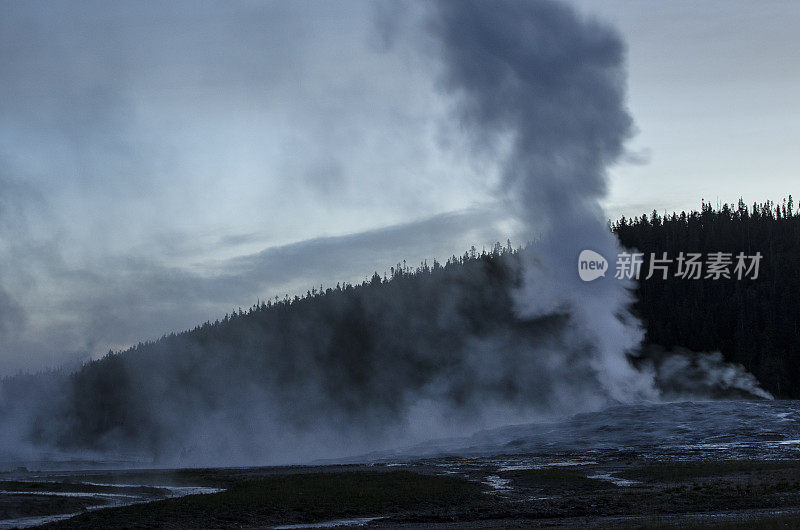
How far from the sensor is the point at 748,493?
3762 centimetres

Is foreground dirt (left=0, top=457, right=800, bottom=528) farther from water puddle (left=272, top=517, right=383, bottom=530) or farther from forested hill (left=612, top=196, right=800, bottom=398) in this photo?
forested hill (left=612, top=196, right=800, bottom=398)

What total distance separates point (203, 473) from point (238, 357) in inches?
4573

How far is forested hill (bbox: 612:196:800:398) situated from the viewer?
127 metres

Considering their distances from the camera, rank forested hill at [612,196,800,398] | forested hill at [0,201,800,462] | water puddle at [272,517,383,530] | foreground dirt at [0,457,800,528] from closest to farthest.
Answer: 1. foreground dirt at [0,457,800,528]
2. water puddle at [272,517,383,530]
3. forested hill at [0,201,800,462]
4. forested hill at [612,196,800,398]

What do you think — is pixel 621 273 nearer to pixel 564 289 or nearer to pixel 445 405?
pixel 564 289

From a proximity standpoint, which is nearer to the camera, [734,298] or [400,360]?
[734,298]

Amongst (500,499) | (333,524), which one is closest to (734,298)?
(500,499)

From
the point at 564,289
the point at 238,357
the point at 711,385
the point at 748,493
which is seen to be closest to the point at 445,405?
the point at 564,289

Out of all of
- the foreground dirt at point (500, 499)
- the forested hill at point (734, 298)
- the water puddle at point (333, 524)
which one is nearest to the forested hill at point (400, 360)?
the forested hill at point (734, 298)

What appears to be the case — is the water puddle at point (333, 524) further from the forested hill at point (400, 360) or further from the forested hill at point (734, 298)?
the forested hill at point (734, 298)

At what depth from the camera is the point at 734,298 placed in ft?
459

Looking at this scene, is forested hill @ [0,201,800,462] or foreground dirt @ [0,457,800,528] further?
forested hill @ [0,201,800,462]

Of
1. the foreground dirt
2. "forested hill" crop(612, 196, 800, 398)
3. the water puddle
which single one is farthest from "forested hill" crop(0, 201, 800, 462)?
the water puddle

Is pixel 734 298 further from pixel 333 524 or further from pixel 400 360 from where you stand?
pixel 333 524
